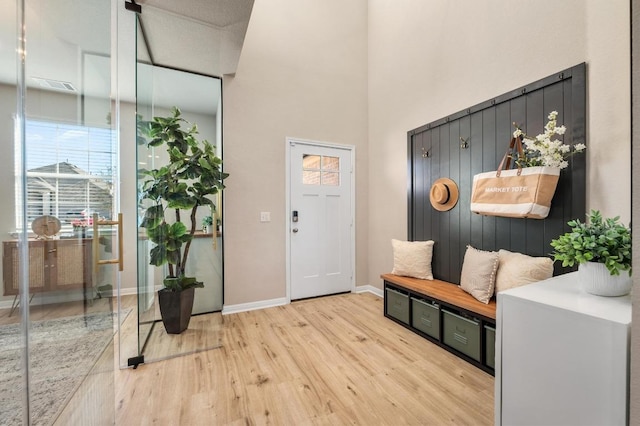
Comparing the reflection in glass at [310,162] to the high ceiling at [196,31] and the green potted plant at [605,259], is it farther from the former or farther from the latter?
the green potted plant at [605,259]

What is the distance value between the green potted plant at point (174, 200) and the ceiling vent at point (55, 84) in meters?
1.06

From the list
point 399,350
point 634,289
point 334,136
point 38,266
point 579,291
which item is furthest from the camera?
point 334,136

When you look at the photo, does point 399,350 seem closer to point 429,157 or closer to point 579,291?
point 579,291

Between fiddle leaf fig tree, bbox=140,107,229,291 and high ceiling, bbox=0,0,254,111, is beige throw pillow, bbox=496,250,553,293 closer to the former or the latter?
fiddle leaf fig tree, bbox=140,107,229,291

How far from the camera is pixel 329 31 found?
372 cm

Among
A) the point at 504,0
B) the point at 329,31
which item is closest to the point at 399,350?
the point at 504,0

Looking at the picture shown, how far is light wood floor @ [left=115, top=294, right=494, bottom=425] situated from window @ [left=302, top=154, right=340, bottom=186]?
1.83 meters

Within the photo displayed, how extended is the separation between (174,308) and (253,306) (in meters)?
0.93

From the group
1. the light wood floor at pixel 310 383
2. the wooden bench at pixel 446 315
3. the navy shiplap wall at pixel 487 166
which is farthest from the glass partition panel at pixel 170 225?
the navy shiplap wall at pixel 487 166

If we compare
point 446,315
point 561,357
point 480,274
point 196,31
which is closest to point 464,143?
point 480,274

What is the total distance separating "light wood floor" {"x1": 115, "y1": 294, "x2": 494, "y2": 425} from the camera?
156 cm

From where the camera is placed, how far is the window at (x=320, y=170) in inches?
140

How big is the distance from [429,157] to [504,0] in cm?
141

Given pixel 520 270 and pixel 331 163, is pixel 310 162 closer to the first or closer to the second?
pixel 331 163
